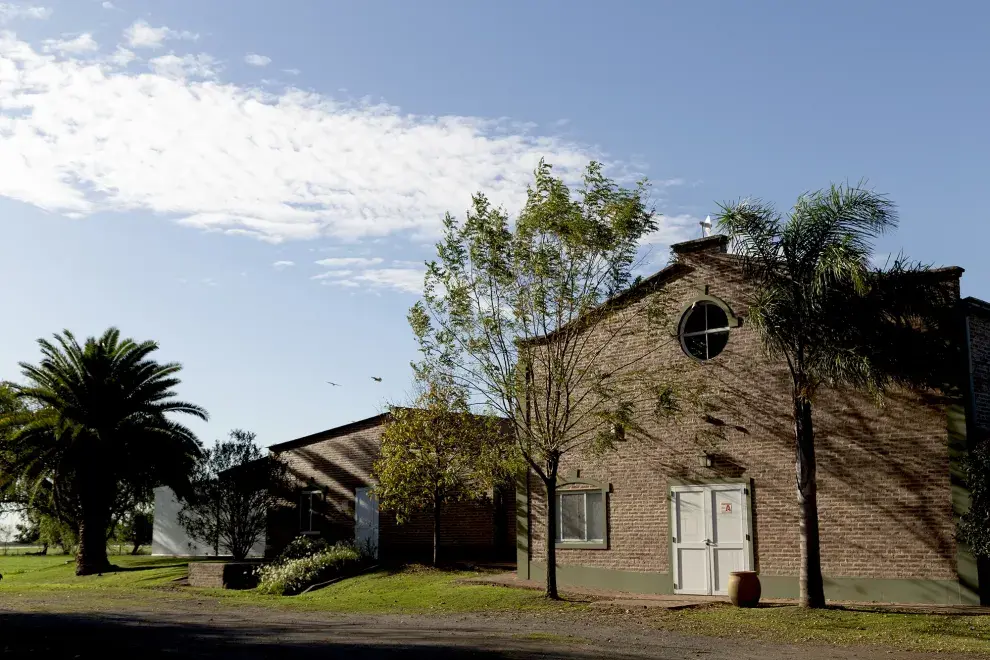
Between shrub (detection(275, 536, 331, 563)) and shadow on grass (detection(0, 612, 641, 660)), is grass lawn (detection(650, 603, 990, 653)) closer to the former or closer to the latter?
shadow on grass (detection(0, 612, 641, 660))

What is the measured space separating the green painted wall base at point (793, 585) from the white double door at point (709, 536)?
501mm

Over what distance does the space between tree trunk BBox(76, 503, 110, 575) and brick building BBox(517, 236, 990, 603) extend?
15818 millimetres

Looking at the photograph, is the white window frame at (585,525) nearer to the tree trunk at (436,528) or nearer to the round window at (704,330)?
the round window at (704,330)

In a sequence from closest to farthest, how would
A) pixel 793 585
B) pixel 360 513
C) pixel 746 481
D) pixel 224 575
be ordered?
pixel 793 585 < pixel 746 481 < pixel 224 575 < pixel 360 513

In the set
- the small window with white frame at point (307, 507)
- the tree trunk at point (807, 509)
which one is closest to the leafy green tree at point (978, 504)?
the tree trunk at point (807, 509)

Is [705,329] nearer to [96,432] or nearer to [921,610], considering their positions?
[921,610]

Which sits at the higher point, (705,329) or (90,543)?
(705,329)

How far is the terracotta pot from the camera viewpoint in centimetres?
1812

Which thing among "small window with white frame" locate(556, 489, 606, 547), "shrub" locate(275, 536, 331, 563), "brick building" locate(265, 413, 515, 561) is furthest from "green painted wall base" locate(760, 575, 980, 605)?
"shrub" locate(275, 536, 331, 563)

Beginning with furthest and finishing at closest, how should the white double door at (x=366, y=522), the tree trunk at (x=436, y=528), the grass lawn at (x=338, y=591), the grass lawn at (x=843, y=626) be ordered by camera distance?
1. the white double door at (x=366, y=522)
2. the tree trunk at (x=436, y=528)
3. the grass lawn at (x=338, y=591)
4. the grass lawn at (x=843, y=626)

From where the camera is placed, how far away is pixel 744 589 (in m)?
18.1

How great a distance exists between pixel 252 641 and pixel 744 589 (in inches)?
351

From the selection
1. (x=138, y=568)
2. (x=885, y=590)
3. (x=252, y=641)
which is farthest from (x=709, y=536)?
(x=138, y=568)

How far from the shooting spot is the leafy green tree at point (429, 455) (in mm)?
25047
